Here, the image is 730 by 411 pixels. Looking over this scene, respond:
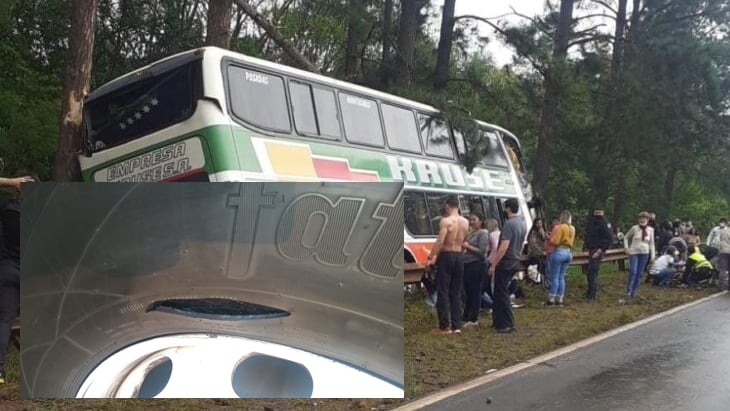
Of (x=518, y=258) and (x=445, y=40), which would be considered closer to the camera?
(x=518, y=258)

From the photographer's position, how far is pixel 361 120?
10156 millimetres

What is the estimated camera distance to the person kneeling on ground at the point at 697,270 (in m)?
15.1

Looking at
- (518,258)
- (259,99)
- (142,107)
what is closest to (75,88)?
(142,107)

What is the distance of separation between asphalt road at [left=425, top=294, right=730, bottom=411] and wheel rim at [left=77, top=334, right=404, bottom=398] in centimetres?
137

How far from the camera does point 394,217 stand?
4.60m

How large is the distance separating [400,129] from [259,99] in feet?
10.4

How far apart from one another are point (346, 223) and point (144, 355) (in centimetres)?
146

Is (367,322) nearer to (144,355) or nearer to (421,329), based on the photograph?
(144,355)

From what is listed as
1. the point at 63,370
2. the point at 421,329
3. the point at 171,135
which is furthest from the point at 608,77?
the point at 63,370

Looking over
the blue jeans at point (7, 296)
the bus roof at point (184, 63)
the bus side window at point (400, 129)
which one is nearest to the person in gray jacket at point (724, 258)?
the bus side window at point (400, 129)

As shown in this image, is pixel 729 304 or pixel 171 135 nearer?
pixel 171 135

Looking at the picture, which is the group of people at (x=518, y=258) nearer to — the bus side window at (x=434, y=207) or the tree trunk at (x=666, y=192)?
the bus side window at (x=434, y=207)

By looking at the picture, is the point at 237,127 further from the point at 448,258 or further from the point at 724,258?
the point at 724,258

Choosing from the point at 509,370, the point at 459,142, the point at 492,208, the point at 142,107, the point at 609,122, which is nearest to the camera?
the point at 509,370
